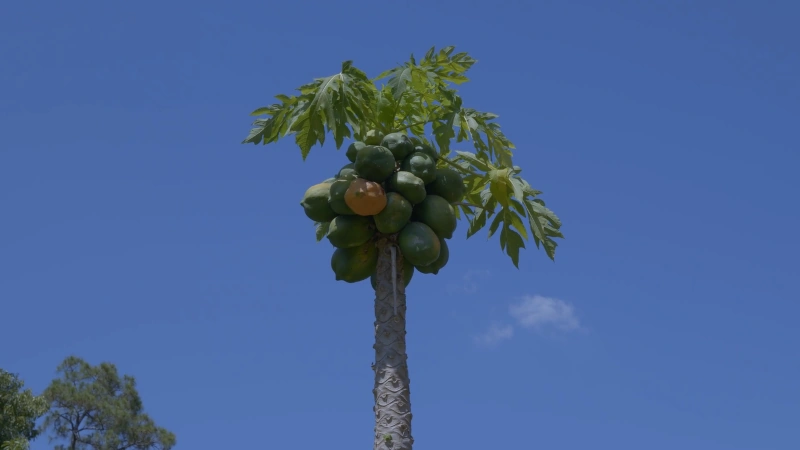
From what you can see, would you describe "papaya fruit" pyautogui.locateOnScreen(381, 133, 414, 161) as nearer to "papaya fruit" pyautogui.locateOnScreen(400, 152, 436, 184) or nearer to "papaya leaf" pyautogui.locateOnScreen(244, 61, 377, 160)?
"papaya fruit" pyautogui.locateOnScreen(400, 152, 436, 184)

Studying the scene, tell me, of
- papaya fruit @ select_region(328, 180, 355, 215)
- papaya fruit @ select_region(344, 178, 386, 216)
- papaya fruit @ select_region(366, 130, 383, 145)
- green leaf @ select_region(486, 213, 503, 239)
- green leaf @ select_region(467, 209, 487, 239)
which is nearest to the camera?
papaya fruit @ select_region(344, 178, 386, 216)

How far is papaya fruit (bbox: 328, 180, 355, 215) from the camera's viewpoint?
530cm

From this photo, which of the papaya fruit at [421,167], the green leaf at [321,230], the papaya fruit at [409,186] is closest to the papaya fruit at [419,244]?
the papaya fruit at [409,186]

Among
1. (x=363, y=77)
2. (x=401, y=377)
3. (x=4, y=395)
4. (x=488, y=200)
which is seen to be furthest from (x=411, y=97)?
(x=4, y=395)

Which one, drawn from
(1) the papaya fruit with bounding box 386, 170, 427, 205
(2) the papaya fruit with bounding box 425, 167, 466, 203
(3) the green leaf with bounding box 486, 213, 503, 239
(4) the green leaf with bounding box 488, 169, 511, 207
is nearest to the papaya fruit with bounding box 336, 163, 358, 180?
(1) the papaya fruit with bounding box 386, 170, 427, 205

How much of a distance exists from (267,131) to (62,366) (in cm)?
2117

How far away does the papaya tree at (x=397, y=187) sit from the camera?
5145mm

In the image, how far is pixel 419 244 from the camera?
5211 mm

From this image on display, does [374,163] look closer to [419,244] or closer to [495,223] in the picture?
[419,244]

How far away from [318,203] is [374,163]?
44 centimetres

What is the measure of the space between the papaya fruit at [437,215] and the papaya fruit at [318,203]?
532 mm

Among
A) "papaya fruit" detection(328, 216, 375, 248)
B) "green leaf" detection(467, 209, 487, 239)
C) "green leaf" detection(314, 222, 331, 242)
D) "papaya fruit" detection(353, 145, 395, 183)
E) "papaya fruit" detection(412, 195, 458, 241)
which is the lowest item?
"papaya fruit" detection(328, 216, 375, 248)

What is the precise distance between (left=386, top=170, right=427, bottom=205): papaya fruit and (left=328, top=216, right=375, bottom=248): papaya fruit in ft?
0.83

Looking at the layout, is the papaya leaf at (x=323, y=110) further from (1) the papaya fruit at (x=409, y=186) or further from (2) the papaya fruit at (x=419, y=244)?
(2) the papaya fruit at (x=419, y=244)
